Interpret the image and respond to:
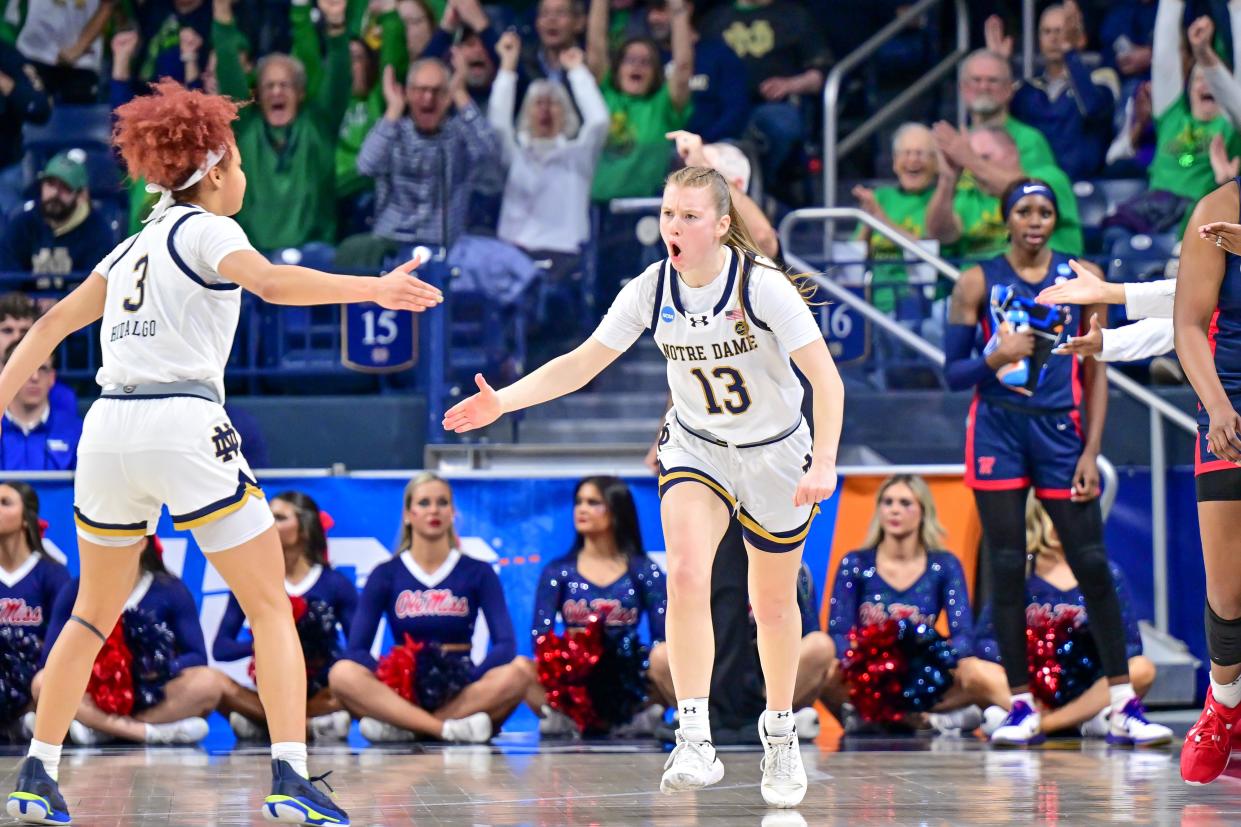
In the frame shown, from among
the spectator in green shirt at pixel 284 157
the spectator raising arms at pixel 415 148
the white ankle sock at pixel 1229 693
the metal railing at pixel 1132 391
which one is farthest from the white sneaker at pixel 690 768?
the spectator in green shirt at pixel 284 157

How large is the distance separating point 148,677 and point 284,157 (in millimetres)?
3827

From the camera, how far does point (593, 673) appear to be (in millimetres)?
7527

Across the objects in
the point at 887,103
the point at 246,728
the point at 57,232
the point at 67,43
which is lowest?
the point at 246,728

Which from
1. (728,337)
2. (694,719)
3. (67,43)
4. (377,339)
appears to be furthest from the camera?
(67,43)

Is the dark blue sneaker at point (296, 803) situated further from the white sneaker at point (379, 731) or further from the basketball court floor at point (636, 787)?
A: the white sneaker at point (379, 731)

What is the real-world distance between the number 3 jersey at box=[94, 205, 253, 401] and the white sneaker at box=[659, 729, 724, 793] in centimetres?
168

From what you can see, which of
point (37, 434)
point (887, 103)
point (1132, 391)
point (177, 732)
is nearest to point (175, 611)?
point (177, 732)

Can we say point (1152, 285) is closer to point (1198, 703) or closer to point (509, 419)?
point (1198, 703)

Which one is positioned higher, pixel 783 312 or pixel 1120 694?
pixel 783 312

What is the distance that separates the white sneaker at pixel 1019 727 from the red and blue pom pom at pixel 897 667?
19.4 inches

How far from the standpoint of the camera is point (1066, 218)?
9445 millimetres

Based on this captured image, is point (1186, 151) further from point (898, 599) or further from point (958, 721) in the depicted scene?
point (958, 721)

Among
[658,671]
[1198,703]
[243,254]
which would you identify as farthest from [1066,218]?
[243,254]

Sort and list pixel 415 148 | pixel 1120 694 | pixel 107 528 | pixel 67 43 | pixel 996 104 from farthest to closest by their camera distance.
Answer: pixel 67 43 → pixel 996 104 → pixel 415 148 → pixel 1120 694 → pixel 107 528
